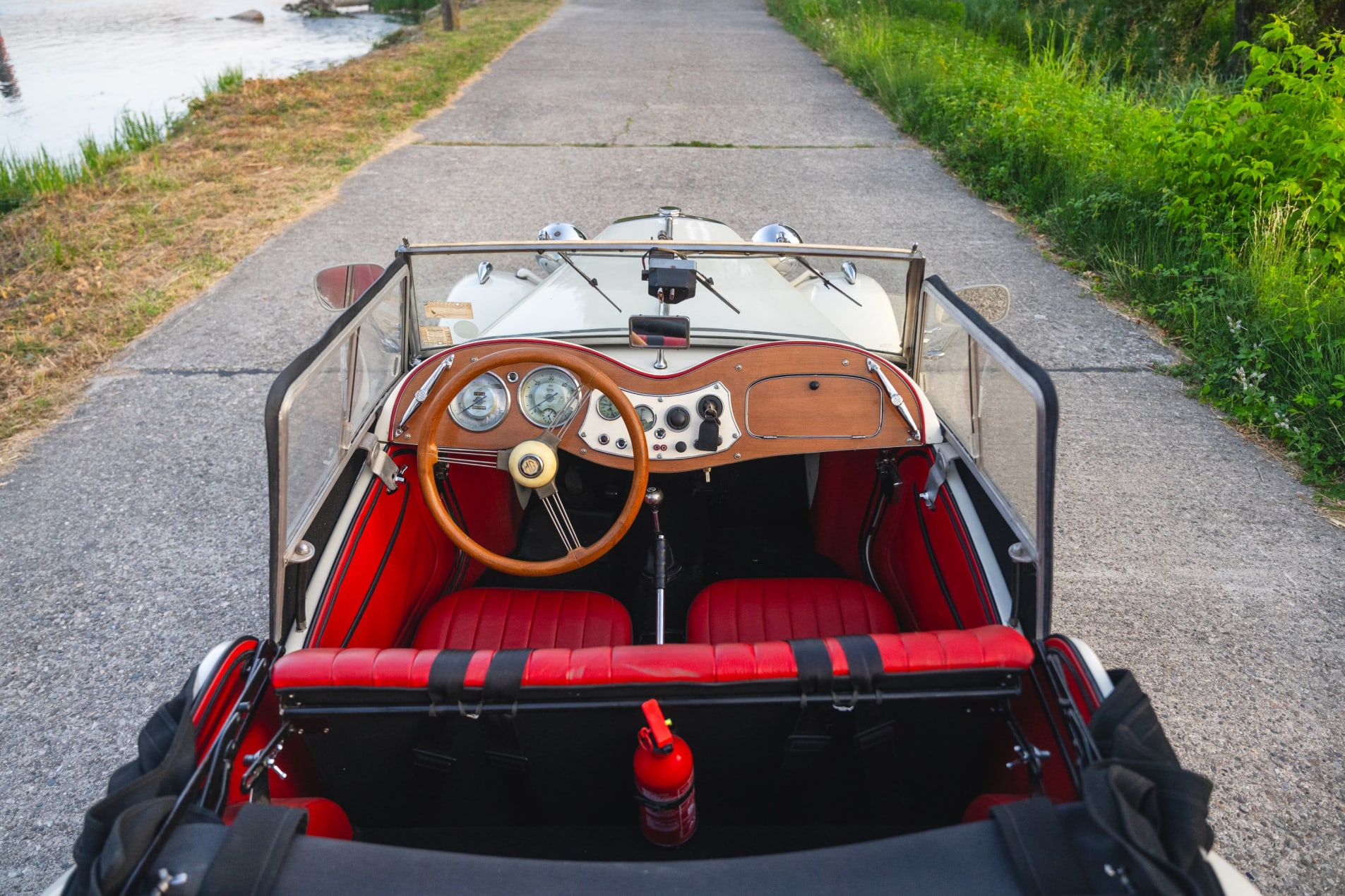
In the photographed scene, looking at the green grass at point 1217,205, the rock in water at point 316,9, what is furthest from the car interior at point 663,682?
the rock in water at point 316,9

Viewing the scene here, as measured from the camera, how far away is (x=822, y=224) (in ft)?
25.4

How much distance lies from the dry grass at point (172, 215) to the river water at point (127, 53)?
2.44 m

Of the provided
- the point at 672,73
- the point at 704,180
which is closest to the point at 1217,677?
the point at 704,180

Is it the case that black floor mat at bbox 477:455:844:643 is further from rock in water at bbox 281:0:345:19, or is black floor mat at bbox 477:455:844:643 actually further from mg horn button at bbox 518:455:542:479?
rock in water at bbox 281:0:345:19

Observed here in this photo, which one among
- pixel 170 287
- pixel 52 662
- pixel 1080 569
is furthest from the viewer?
pixel 170 287

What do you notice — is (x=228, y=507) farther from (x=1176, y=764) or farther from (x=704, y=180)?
(x=704, y=180)

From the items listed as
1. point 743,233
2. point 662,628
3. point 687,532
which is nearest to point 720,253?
point 687,532

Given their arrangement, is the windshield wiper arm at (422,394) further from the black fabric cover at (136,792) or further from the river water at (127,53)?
the river water at (127,53)

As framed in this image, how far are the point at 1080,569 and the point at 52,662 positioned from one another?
14.2 ft

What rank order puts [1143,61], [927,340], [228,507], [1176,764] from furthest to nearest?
[1143,61], [228,507], [927,340], [1176,764]

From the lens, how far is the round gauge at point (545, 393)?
280 cm

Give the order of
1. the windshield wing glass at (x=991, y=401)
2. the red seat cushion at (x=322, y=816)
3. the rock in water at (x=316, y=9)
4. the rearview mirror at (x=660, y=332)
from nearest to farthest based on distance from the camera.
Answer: the red seat cushion at (x=322, y=816)
the windshield wing glass at (x=991, y=401)
the rearview mirror at (x=660, y=332)
the rock in water at (x=316, y=9)

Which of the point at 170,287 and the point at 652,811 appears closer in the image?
the point at 652,811

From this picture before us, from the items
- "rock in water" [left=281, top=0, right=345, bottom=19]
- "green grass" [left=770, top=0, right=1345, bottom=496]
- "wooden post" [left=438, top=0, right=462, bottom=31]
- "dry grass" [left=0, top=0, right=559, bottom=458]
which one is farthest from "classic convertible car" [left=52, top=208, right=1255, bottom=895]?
"rock in water" [left=281, top=0, right=345, bottom=19]
